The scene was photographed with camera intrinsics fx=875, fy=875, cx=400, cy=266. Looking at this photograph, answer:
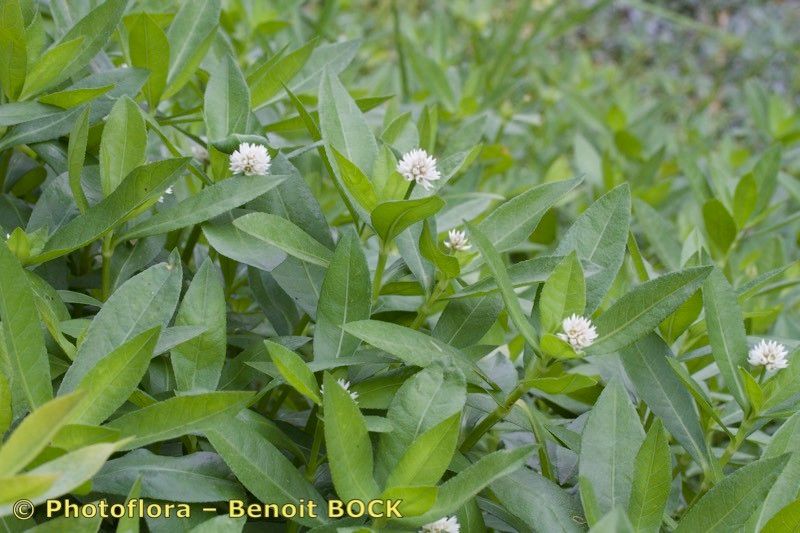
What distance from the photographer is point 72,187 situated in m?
1.03

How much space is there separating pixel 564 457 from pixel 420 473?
31cm

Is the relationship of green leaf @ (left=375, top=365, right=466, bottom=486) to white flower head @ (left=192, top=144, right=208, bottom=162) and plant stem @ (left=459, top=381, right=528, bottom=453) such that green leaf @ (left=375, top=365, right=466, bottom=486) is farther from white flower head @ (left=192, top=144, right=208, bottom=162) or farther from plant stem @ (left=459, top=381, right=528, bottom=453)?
white flower head @ (left=192, top=144, right=208, bottom=162)

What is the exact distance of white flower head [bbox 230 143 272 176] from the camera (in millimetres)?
1062

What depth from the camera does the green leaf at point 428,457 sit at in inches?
34.1

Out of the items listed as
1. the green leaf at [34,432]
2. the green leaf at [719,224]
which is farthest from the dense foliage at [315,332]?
the green leaf at [719,224]

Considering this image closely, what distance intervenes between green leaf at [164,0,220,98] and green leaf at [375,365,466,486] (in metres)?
0.64

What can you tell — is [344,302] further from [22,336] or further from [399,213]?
[22,336]

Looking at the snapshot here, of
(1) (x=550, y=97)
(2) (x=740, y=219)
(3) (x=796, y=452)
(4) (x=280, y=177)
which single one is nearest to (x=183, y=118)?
(4) (x=280, y=177)

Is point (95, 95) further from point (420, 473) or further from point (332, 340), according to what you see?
point (420, 473)

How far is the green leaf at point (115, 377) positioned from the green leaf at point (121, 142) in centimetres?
28

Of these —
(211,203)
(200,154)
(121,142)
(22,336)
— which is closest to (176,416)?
(22,336)

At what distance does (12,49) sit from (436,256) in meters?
0.57

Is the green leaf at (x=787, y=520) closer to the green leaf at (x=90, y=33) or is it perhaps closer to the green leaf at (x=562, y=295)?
the green leaf at (x=562, y=295)
